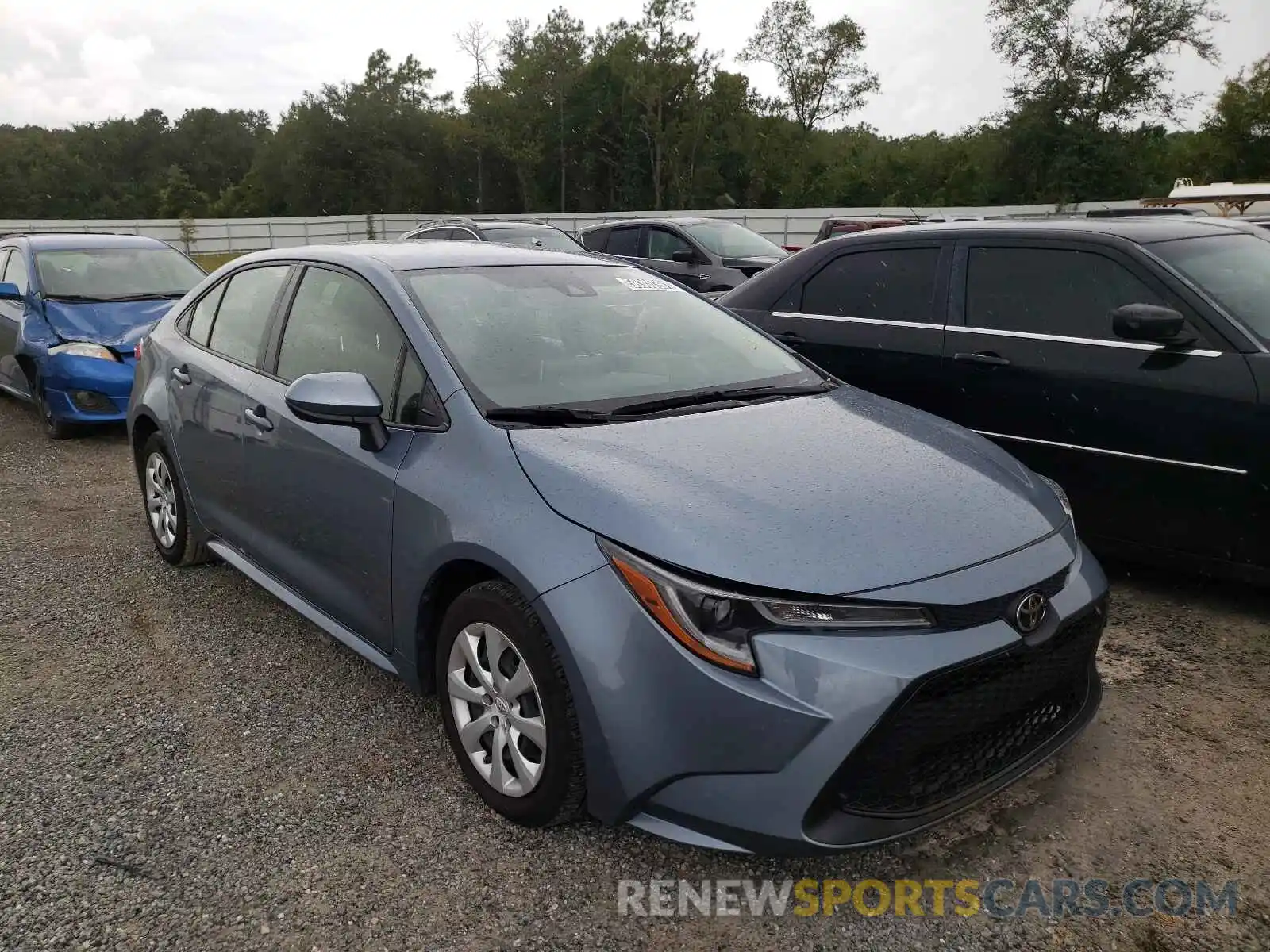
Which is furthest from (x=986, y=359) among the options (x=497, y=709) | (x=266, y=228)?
(x=266, y=228)

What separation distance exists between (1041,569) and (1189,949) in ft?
2.92

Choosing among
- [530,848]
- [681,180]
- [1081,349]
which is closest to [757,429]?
[530,848]

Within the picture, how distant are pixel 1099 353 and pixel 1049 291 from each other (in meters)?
0.41

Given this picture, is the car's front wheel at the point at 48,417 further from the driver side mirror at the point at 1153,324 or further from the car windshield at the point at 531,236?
the driver side mirror at the point at 1153,324

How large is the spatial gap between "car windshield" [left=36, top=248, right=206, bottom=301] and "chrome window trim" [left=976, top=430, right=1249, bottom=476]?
6.48 m

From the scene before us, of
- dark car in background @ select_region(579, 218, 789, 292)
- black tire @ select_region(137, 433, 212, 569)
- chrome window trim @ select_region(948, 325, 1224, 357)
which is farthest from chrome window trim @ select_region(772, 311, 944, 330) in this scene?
dark car in background @ select_region(579, 218, 789, 292)

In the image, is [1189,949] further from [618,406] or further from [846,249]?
[846,249]

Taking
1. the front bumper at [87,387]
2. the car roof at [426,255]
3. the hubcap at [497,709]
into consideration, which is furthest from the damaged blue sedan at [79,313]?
the hubcap at [497,709]

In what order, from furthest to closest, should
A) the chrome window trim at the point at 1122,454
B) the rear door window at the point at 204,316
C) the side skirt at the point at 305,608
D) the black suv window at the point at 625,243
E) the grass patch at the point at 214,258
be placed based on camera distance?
the grass patch at the point at 214,258 → the black suv window at the point at 625,243 → the rear door window at the point at 204,316 → the chrome window trim at the point at 1122,454 → the side skirt at the point at 305,608

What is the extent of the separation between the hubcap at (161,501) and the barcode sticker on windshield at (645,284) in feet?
7.56

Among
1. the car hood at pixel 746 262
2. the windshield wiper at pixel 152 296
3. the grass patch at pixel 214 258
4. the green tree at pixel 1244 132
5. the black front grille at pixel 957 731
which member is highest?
the green tree at pixel 1244 132

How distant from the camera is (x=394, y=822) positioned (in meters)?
2.65

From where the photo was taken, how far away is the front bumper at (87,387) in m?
7.09

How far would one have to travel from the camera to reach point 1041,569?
2.37 meters
